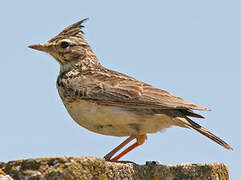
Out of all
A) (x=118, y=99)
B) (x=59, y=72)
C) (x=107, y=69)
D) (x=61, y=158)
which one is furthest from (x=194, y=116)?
(x=61, y=158)

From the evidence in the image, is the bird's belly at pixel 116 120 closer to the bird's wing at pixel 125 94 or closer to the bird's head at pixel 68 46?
the bird's wing at pixel 125 94

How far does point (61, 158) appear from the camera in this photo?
3.73 m

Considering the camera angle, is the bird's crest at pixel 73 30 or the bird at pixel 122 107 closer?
the bird at pixel 122 107

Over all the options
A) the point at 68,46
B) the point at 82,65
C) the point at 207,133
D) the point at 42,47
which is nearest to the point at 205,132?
the point at 207,133

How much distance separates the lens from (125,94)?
785 cm

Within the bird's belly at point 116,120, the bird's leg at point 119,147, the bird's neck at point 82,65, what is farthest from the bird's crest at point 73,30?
the bird's leg at point 119,147

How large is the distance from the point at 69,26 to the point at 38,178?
649cm

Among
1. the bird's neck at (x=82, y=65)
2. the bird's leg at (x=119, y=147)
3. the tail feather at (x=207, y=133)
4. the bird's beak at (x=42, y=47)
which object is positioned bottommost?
the bird's leg at (x=119, y=147)

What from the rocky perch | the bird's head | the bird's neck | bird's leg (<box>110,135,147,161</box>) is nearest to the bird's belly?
bird's leg (<box>110,135,147,161</box>)

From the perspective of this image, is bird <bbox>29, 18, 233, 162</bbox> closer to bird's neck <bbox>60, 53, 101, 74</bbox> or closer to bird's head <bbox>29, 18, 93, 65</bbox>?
bird's neck <bbox>60, 53, 101, 74</bbox>

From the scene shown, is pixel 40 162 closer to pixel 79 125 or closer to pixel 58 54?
pixel 79 125

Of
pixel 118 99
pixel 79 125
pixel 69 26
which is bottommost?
pixel 79 125

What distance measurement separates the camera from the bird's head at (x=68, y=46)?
947cm

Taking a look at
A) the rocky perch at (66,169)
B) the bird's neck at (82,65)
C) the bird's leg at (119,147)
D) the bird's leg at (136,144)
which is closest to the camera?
the rocky perch at (66,169)
